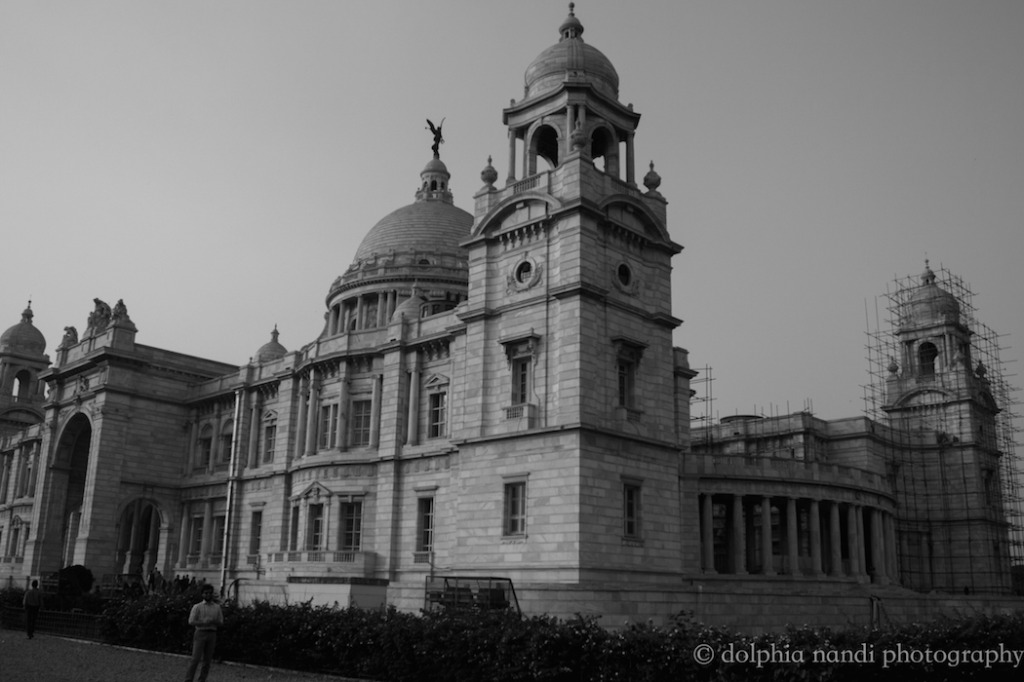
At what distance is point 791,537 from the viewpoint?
46.6 metres

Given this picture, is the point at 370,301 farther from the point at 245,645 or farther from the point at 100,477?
the point at 245,645

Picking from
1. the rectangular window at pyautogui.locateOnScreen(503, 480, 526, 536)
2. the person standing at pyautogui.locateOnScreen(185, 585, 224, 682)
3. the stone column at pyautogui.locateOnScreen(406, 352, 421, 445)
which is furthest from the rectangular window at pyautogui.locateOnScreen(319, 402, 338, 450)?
the person standing at pyautogui.locateOnScreen(185, 585, 224, 682)

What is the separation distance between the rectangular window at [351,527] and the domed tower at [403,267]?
63.5 ft

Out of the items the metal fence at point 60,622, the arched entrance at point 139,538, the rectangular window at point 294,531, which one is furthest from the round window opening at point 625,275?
the arched entrance at point 139,538

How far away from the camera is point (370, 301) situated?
214 ft

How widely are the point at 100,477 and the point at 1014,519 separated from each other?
60055 millimetres

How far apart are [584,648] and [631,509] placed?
1559cm

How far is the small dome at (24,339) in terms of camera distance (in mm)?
85125

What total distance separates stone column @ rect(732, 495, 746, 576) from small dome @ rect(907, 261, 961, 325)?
31.6 metres

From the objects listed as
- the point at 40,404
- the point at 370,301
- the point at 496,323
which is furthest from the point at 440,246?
the point at 40,404

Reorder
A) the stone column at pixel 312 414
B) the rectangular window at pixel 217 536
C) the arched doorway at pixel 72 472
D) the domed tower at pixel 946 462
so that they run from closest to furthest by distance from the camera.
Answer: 1. the stone column at pixel 312 414
2. the rectangular window at pixel 217 536
3. the arched doorway at pixel 72 472
4. the domed tower at pixel 946 462

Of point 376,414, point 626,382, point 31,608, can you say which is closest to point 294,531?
point 376,414

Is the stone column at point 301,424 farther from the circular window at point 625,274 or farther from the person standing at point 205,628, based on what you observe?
the person standing at point 205,628

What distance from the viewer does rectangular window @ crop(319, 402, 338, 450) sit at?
151 feet
